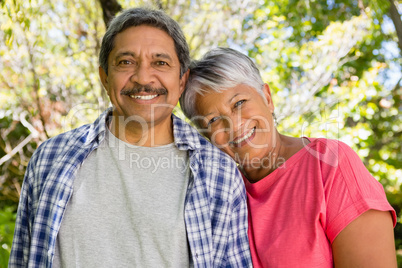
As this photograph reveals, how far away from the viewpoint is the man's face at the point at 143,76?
185 cm

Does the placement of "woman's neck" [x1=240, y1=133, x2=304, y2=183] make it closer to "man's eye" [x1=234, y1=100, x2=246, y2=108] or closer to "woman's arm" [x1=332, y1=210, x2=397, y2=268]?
"man's eye" [x1=234, y1=100, x2=246, y2=108]

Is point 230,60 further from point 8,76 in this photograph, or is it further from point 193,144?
point 8,76

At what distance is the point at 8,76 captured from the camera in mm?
4176

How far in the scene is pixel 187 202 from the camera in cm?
177

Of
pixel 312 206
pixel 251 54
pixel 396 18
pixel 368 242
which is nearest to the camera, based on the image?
pixel 368 242

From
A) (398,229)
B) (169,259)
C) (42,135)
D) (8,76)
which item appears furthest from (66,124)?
(398,229)

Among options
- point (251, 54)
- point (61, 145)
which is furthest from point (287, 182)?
point (251, 54)

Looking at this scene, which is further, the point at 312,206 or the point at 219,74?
the point at 219,74

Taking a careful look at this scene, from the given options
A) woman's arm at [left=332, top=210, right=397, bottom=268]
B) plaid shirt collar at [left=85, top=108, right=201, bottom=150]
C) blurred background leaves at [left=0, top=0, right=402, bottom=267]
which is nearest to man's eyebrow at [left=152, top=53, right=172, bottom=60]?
plaid shirt collar at [left=85, top=108, right=201, bottom=150]

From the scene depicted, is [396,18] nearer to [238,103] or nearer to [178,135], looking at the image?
[238,103]

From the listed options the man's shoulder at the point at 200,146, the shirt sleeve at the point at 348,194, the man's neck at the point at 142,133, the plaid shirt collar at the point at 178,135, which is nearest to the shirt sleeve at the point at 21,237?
the plaid shirt collar at the point at 178,135

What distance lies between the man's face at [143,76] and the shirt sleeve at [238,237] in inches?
21.9

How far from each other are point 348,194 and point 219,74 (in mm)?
825

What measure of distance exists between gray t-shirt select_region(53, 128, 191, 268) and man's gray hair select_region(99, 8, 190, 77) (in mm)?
500
